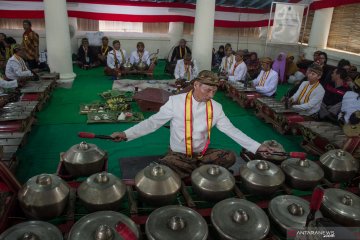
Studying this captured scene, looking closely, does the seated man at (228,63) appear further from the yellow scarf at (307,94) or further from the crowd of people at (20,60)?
the crowd of people at (20,60)

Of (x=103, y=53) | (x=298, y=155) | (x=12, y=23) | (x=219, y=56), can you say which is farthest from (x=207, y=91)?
(x=12, y=23)

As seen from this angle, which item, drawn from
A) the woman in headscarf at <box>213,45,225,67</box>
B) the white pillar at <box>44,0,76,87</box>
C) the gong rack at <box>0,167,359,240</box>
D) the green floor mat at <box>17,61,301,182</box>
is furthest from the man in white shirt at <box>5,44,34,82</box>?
the woman in headscarf at <box>213,45,225,67</box>

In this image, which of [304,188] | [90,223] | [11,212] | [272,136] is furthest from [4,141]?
[272,136]

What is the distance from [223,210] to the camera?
6.27 ft

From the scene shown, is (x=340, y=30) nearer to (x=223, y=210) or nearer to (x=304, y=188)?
(x=304, y=188)

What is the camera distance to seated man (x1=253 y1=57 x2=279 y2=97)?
18.5ft

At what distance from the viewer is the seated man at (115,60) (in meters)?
8.03

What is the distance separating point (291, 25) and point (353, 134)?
5.78 meters

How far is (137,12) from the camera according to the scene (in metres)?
10.4

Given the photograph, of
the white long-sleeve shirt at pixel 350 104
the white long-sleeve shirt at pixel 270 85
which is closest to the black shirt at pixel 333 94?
the white long-sleeve shirt at pixel 350 104

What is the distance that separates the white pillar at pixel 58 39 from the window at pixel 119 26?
4.04 m

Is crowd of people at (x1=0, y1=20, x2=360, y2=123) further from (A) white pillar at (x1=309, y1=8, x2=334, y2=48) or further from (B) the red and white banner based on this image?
(B) the red and white banner

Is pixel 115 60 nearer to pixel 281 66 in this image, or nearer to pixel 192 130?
pixel 281 66

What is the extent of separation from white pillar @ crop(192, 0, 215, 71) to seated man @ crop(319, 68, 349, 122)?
3.48 metres
